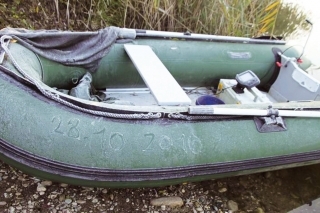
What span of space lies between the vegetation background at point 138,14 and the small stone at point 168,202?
1.59 metres

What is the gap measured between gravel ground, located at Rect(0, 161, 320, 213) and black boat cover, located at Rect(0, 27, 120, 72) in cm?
71

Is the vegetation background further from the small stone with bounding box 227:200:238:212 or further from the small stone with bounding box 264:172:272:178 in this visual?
the small stone with bounding box 227:200:238:212

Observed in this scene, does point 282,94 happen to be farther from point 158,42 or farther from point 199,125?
point 199,125

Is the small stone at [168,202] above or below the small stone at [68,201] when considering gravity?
below

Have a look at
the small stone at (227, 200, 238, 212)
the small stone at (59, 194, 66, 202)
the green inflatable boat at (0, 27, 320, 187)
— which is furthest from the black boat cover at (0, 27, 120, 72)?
the small stone at (227, 200, 238, 212)

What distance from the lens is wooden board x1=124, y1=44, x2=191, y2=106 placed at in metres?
1.73

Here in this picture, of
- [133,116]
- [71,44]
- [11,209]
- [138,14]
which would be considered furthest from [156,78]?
[138,14]

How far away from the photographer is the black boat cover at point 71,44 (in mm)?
2004

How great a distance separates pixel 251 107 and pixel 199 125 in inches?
13.1

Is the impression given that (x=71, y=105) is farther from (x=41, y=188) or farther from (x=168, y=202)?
(x=168, y=202)

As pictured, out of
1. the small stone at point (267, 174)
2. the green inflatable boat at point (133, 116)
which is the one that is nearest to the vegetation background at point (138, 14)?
the green inflatable boat at point (133, 116)

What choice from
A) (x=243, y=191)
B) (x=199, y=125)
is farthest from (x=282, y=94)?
(x=199, y=125)

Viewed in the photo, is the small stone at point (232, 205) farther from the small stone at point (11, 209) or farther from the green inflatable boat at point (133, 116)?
the small stone at point (11, 209)

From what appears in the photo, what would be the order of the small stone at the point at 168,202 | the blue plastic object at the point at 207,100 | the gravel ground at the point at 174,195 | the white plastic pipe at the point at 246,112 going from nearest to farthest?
1. the white plastic pipe at the point at 246,112
2. the gravel ground at the point at 174,195
3. the small stone at the point at 168,202
4. the blue plastic object at the point at 207,100
